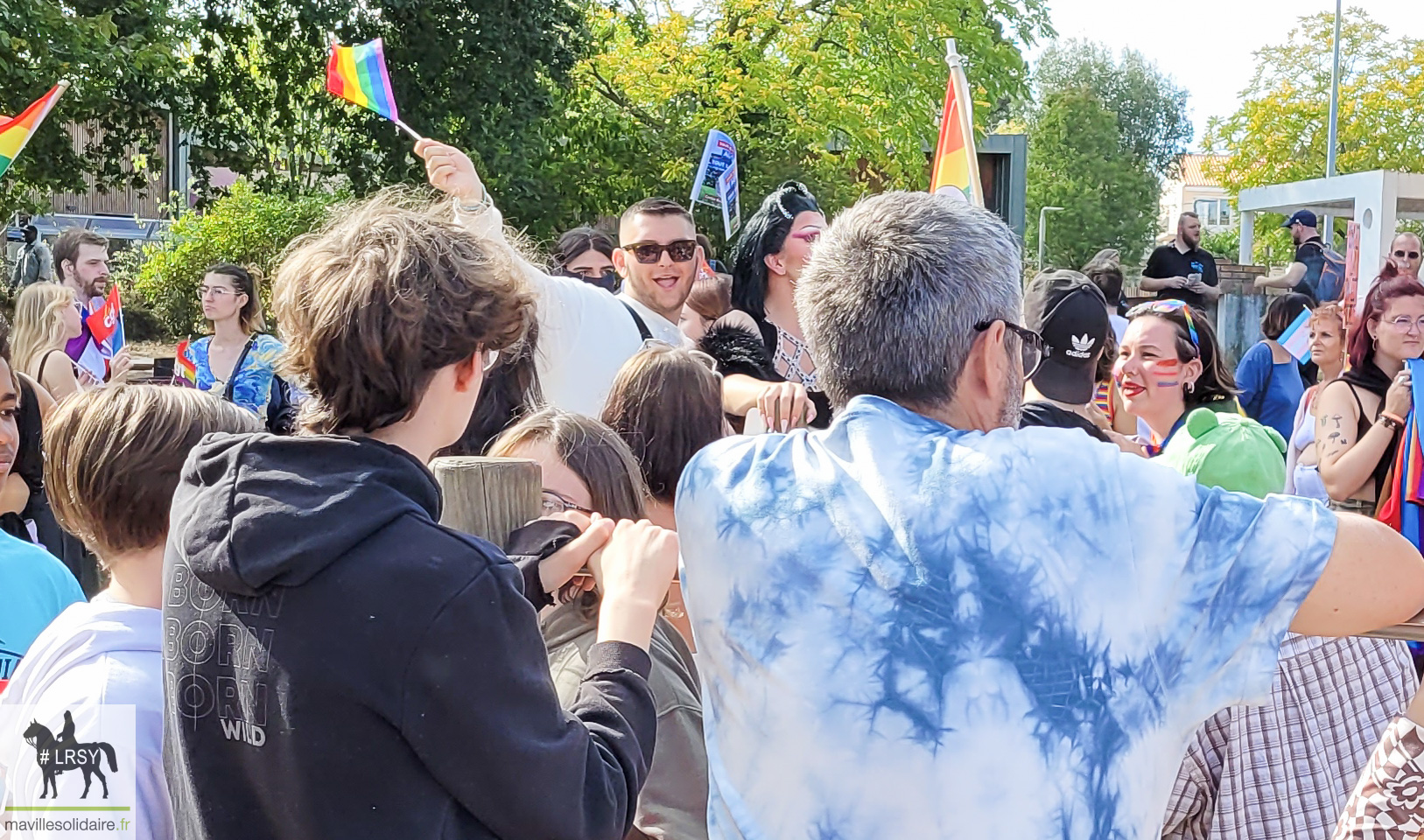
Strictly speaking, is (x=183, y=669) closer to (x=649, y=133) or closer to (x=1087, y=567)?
(x=1087, y=567)

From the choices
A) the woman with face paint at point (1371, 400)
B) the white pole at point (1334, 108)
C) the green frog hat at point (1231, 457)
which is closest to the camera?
the green frog hat at point (1231, 457)

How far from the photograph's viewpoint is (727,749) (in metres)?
1.73

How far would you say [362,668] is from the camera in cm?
153

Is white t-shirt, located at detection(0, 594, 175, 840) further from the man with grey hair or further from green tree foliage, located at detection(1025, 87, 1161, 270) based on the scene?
green tree foliage, located at detection(1025, 87, 1161, 270)

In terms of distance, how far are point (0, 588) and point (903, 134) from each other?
58.7 ft

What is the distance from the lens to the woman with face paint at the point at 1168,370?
4285 millimetres

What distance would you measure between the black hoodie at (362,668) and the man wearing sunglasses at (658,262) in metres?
3.10

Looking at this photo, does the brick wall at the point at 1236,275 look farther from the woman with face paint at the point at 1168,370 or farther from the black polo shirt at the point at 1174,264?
the woman with face paint at the point at 1168,370

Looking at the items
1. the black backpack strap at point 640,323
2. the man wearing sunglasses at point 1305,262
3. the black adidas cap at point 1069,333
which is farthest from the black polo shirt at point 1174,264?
the black adidas cap at point 1069,333

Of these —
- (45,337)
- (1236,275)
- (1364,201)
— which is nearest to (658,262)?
(45,337)

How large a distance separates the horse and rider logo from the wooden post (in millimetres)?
666

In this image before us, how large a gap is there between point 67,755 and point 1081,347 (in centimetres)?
267

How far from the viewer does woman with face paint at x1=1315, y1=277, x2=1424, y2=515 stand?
4.74 metres

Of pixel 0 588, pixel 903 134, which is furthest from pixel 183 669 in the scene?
pixel 903 134
